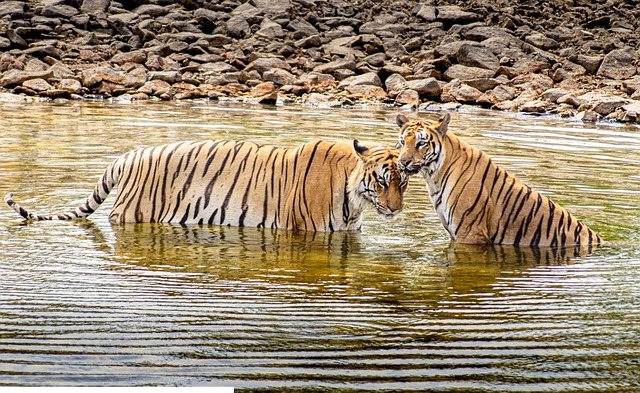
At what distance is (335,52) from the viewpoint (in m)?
27.6

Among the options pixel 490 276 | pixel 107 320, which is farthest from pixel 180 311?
pixel 490 276

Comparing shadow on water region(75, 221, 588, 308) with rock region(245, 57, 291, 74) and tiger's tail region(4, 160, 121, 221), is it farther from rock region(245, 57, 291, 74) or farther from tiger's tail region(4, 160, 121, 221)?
rock region(245, 57, 291, 74)

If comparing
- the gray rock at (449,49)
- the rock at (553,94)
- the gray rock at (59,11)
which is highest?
the gray rock at (59,11)

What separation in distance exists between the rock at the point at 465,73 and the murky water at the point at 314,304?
14455 millimetres

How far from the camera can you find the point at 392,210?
330 inches

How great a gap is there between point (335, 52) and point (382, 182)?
1949 centimetres

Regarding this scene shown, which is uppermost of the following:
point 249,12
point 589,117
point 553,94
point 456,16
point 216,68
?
point 456,16

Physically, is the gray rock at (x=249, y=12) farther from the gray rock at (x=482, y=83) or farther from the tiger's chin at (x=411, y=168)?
the tiger's chin at (x=411, y=168)

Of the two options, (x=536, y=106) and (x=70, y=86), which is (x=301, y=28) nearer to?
(x=70, y=86)

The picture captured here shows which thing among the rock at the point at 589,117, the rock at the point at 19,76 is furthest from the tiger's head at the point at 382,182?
the rock at the point at 19,76

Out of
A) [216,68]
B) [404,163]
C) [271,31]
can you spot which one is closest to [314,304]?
[404,163]

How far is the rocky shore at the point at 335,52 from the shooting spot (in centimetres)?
2353

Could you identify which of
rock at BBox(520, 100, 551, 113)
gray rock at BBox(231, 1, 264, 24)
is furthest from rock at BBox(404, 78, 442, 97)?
gray rock at BBox(231, 1, 264, 24)

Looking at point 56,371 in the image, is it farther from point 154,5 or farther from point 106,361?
point 154,5
